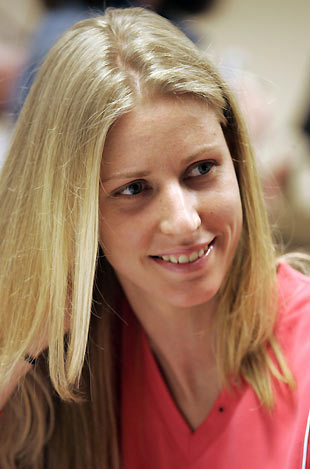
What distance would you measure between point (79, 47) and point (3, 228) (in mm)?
→ 333

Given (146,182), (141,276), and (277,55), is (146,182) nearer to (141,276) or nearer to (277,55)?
(141,276)

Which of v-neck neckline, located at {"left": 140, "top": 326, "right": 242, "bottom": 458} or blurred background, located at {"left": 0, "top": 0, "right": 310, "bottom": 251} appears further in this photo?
blurred background, located at {"left": 0, "top": 0, "right": 310, "bottom": 251}

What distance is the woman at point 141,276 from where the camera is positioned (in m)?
0.91

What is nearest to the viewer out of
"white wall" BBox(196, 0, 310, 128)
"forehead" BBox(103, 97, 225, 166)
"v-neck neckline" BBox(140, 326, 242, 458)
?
"forehead" BBox(103, 97, 225, 166)

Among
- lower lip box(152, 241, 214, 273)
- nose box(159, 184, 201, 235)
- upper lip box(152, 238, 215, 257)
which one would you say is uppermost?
nose box(159, 184, 201, 235)

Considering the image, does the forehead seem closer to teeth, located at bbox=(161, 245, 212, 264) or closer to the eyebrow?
the eyebrow

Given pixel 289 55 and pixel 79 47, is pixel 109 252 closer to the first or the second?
pixel 79 47

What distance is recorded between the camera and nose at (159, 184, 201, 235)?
2.94ft

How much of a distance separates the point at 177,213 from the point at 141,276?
5.5 inches

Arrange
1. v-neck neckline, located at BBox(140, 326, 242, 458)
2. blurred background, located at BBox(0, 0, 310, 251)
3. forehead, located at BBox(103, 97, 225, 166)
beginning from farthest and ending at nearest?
blurred background, located at BBox(0, 0, 310, 251)
v-neck neckline, located at BBox(140, 326, 242, 458)
forehead, located at BBox(103, 97, 225, 166)

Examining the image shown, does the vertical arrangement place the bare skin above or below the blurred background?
below

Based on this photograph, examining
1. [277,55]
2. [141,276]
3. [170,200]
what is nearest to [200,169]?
[170,200]

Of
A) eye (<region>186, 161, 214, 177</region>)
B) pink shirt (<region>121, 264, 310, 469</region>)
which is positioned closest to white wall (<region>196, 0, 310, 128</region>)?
pink shirt (<region>121, 264, 310, 469</region>)

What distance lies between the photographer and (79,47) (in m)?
0.96
